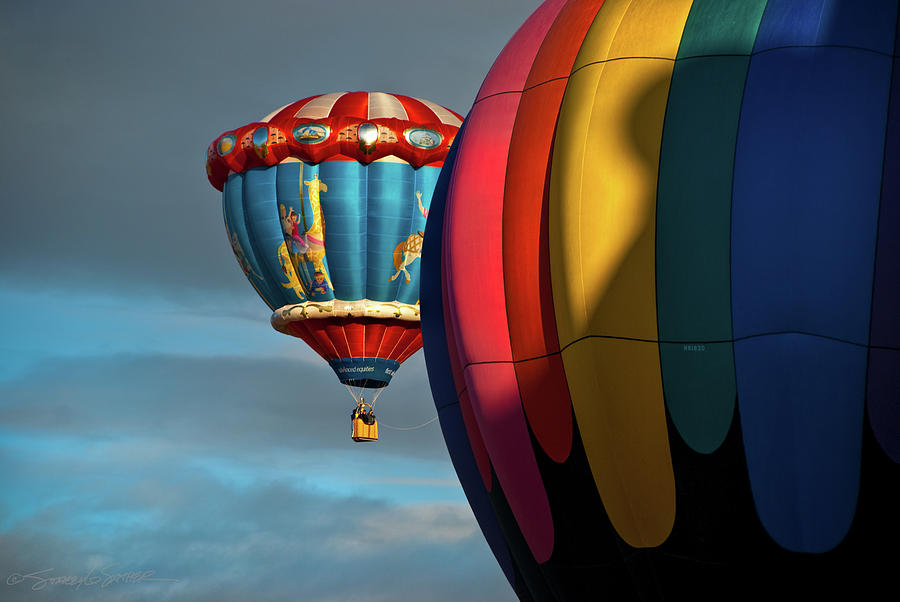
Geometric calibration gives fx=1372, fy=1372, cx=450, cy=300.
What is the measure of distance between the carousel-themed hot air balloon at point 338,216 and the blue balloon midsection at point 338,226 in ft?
0.05

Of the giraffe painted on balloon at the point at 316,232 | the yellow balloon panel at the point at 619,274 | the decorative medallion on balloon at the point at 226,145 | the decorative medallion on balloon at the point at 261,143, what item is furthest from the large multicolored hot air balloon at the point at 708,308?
the decorative medallion on balloon at the point at 226,145

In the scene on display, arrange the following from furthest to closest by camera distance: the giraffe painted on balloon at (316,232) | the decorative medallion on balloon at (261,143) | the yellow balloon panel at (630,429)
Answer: the decorative medallion on balloon at (261,143)
the giraffe painted on balloon at (316,232)
the yellow balloon panel at (630,429)

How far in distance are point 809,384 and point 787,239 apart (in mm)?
731

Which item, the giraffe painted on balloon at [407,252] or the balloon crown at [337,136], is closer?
the balloon crown at [337,136]

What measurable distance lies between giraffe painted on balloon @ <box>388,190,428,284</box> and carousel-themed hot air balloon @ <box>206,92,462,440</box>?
0.5 inches

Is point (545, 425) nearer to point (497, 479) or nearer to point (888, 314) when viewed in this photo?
point (497, 479)

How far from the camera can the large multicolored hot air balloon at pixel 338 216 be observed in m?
18.8

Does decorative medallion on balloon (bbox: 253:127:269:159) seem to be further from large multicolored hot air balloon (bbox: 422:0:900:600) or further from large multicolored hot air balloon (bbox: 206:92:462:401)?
large multicolored hot air balloon (bbox: 422:0:900:600)

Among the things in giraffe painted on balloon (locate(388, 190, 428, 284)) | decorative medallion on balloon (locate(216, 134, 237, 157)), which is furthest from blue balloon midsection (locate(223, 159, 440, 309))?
decorative medallion on balloon (locate(216, 134, 237, 157))

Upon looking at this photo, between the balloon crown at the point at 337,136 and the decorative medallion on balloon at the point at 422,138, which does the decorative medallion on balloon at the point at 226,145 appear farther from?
the decorative medallion on balloon at the point at 422,138

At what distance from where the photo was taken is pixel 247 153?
62.4 ft

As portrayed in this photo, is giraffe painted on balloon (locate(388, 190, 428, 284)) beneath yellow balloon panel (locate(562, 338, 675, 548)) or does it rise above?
above

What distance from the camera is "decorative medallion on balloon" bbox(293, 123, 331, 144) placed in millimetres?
18734

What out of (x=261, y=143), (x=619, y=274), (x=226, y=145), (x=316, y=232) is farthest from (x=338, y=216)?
(x=619, y=274)
